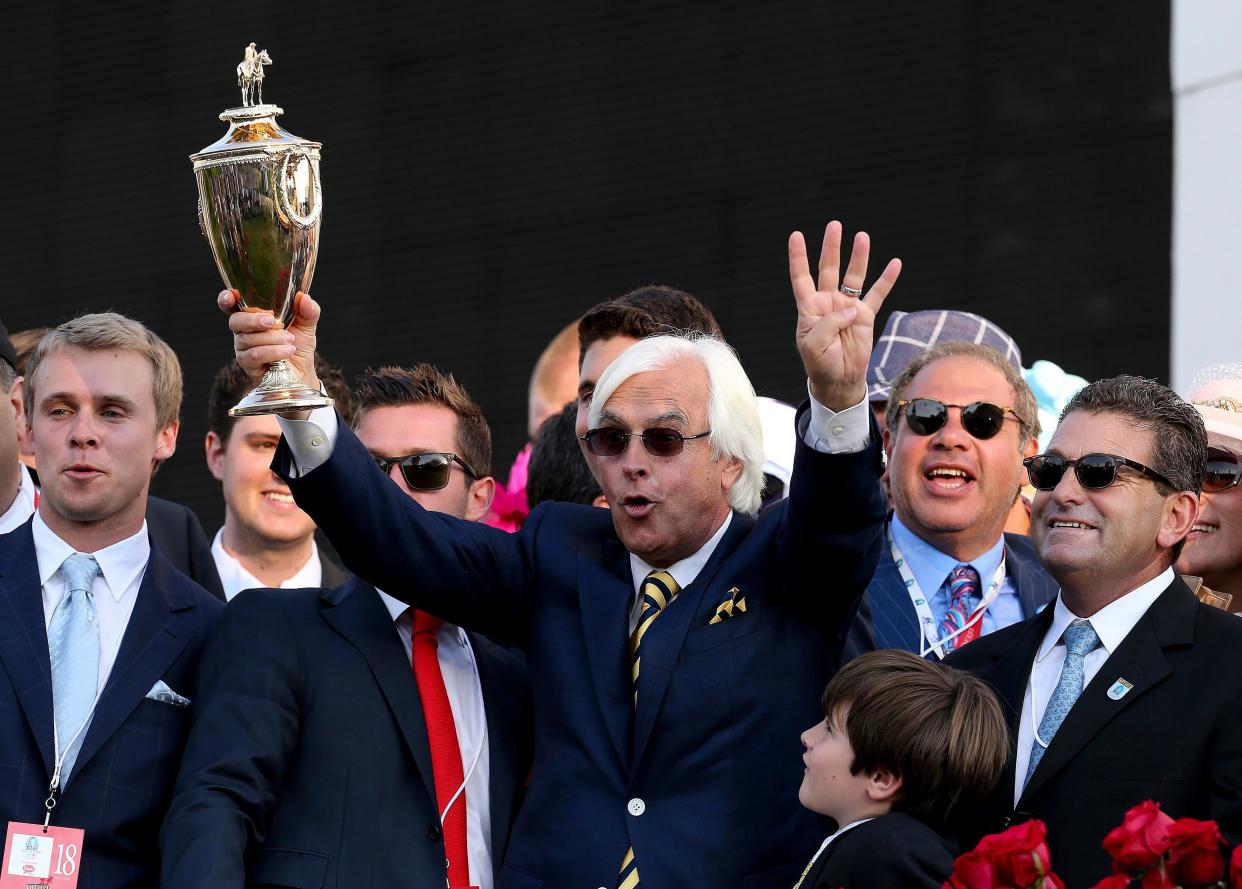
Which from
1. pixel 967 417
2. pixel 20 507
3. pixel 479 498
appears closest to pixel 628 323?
pixel 479 498

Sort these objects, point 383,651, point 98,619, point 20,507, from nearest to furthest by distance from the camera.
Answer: point 383,651, point 98,619, point 20,507

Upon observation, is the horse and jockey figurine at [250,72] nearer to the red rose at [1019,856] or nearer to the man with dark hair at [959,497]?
the man with dark hair at [959,497]

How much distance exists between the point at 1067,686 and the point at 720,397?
0.78 meters

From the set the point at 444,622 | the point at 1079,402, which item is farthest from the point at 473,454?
the point at 1079,402

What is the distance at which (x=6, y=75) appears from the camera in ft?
26.0

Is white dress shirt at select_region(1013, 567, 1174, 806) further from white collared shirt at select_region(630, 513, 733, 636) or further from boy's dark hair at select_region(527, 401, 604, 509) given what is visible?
boy's dark hair at select_region(527, 401, 604, 509)

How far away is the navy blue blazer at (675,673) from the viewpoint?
3365 mm

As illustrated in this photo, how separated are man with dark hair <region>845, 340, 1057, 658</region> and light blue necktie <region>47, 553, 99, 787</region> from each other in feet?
5.30

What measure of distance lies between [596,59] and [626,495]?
3933mm

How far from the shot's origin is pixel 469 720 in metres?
3.73

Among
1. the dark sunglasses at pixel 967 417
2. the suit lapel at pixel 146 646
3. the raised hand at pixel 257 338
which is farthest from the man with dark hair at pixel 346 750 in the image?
the dark sunglasses at pixel 967 417

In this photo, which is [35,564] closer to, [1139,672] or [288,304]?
[288,304]

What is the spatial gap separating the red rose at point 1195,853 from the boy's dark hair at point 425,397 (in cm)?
205

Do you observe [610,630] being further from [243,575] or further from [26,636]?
[243,575]
